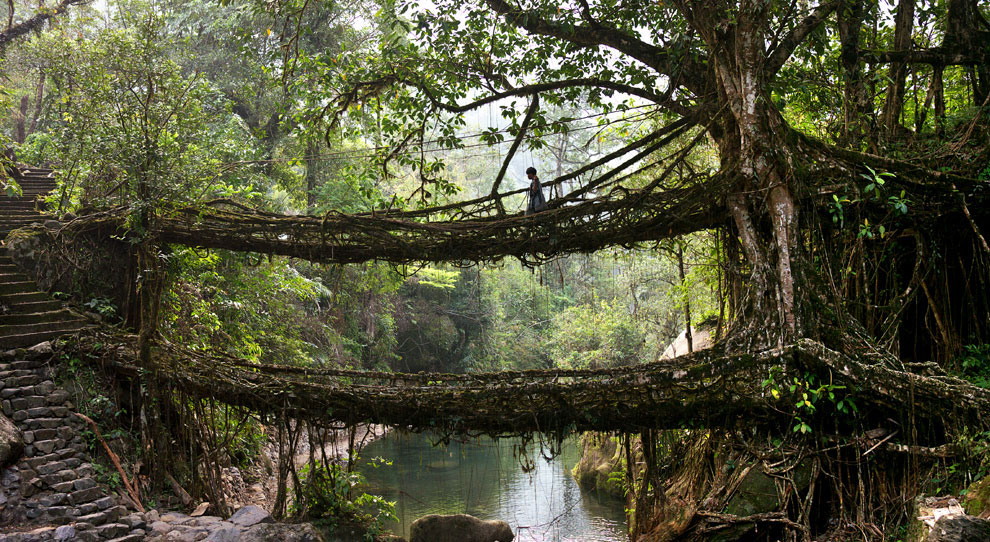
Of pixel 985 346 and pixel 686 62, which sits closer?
pixel 985 346

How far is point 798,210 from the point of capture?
561cm

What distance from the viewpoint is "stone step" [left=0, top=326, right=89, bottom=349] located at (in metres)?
7.05

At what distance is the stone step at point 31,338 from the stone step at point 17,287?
28.6 inches

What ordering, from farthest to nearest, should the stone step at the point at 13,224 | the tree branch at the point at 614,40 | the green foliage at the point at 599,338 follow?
the green foliage at the point at 599,338
the stone step at the point at 13,224
the tree branch at the point at 614,40

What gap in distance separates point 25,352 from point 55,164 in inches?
134

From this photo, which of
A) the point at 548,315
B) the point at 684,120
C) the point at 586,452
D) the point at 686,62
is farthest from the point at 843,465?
the point at 548,315

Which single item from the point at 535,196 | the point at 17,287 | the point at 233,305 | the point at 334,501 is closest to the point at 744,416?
the point at 535,196

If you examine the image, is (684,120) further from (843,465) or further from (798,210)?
(843,465)

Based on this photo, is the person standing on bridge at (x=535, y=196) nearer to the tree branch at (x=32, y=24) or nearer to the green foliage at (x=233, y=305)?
the green foliage at (x=233, y=305)

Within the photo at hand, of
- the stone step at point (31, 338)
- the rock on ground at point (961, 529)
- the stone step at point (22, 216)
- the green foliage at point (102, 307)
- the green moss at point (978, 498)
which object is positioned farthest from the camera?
the stone step at point (22, 216)

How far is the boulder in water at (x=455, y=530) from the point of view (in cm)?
838

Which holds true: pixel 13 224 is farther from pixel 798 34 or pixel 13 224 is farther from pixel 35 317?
pixel 798 34

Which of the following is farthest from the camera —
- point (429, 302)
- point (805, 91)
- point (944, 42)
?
point (429, 302)

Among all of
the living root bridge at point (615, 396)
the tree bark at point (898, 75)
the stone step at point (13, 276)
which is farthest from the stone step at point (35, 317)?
the tree bark at point (898, 75)
